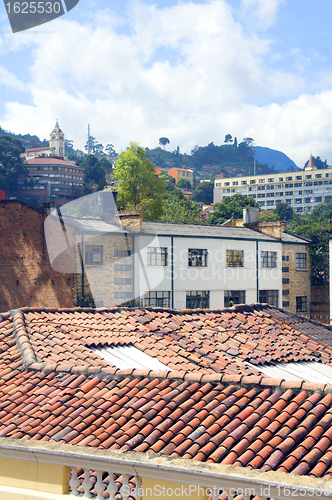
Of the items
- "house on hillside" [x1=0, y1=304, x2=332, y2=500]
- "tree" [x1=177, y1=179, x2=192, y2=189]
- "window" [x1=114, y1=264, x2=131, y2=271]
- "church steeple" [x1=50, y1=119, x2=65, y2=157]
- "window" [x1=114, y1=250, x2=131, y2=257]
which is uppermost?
"church steeple" [x1=50, y1=119, x2=65, y2=157]

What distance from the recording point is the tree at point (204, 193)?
6058 inches

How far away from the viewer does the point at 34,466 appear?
5387 mm

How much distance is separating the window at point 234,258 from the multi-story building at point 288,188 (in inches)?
4085

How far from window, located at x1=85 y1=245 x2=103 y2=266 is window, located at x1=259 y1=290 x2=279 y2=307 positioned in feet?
46.7

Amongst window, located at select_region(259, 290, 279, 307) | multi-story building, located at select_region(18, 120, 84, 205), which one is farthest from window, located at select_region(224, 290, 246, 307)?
multi-story building, located at select_region(18, 120, 84, 205)

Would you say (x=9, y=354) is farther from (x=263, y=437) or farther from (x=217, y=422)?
(x=263, y=437)

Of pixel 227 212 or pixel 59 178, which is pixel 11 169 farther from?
pixel 227 212

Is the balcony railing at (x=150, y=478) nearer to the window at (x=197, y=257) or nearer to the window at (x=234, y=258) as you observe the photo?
the window at (x=197, y=257)

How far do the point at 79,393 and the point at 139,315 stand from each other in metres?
7.93

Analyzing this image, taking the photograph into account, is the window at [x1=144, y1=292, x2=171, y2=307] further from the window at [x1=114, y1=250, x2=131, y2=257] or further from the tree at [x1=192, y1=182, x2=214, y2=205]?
the tree at [x1=192, y1=182, x2=214, y2=205]

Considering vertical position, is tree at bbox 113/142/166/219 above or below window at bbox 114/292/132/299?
above

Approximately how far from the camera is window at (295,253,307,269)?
140 ft

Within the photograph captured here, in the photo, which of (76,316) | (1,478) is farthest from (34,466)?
(76,316)

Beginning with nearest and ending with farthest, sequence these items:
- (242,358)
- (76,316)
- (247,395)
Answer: (247,395)
(242,358)
(76,316)
